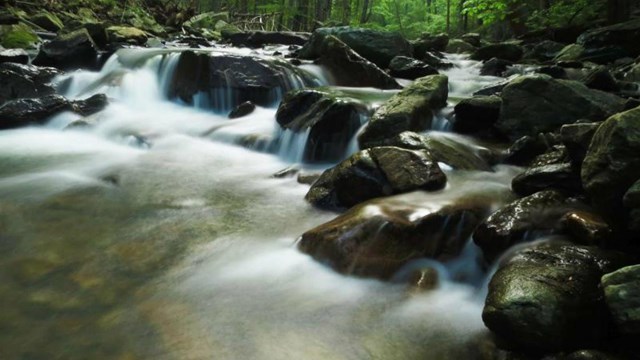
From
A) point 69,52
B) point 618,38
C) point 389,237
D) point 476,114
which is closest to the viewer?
point 389,237

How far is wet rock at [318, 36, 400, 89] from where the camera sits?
1009cm

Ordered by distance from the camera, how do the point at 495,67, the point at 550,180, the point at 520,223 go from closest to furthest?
the point at 520,223
the point at 550,180
the point at 495,67

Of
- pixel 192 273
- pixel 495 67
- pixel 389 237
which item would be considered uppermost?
pixel 495 67

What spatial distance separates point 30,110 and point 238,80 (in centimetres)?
381

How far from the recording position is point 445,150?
592 cm

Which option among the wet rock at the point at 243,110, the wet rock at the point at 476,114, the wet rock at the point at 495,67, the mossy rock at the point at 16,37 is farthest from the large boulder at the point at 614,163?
the mossy rock at the point at 16,37

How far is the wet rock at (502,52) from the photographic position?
1421 cm

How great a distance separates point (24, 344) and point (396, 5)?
39.2 meters

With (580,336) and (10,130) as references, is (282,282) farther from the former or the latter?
(10,130)

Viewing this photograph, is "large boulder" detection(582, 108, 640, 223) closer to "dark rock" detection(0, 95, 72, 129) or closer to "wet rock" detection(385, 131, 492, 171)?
"wet rock" detection(385, 131, 492, 171)

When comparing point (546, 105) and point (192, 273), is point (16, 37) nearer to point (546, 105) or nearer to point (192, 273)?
point (192, 273)

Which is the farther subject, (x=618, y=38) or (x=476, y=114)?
(x=618, y=38)

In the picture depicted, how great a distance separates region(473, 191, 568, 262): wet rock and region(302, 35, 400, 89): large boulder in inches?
253

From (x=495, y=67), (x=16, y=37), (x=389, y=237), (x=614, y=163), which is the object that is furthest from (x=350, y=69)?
(x=16, y=37)
